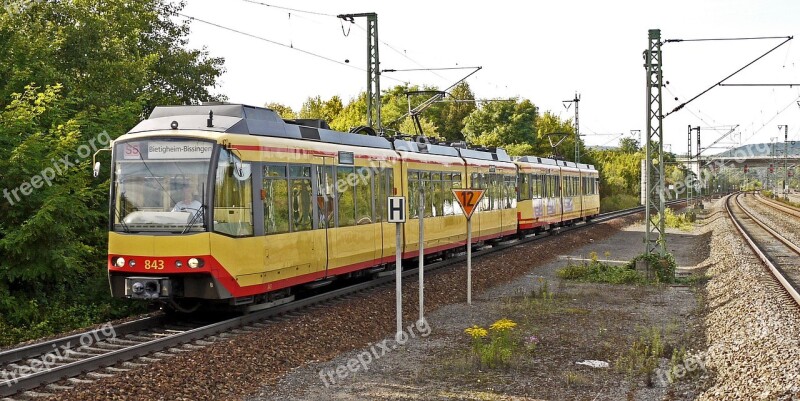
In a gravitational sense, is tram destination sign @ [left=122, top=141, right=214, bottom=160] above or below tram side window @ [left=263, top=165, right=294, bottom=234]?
above

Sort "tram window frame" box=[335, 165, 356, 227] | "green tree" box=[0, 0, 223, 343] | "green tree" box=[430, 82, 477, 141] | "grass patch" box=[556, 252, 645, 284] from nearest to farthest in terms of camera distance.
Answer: "green tree" box=[0, 0, 223, 343]
"tram window frame" box=[335, 165, 356, 227]
"grass patch" box=[556, 252, 645, 284]
"green tree" box=[430, 82, 477, 141]

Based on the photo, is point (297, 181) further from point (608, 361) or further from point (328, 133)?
point (608, 361)

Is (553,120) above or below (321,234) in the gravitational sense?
above

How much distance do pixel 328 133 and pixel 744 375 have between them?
842 centimetres

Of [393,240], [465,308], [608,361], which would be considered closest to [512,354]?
[608,361]

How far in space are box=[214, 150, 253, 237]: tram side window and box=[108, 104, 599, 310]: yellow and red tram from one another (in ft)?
0.05

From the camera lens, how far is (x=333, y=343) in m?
11.2

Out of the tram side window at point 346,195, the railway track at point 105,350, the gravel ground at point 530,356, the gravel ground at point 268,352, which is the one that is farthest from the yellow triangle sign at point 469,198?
the railway track at point 105,350

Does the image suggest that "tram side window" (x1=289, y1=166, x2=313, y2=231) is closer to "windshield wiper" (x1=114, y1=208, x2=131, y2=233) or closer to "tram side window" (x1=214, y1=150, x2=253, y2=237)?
"tram side window" (x1=214, y1=150, x2=253, y2=237)

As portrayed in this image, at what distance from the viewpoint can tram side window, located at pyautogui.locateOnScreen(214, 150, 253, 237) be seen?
11141mm

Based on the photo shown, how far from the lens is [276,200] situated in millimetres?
12328

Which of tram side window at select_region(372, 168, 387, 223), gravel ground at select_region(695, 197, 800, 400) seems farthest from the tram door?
gravel ground at select_region(695, 197, 800, 400)

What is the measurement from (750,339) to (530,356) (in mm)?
2938

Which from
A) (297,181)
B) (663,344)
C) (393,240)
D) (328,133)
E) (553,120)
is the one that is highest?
(553,120)
